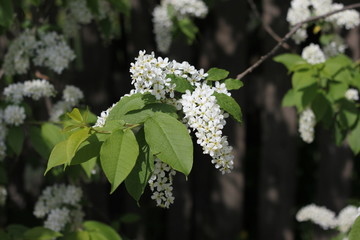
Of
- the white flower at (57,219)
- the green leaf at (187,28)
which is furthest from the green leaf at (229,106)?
the green leaf at (187,28)

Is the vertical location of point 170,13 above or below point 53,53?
above

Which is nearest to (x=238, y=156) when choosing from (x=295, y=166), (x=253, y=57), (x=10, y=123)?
(x=295, y=166)

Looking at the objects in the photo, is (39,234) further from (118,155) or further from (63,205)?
(118,155)

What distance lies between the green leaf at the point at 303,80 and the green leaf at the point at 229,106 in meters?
0.74

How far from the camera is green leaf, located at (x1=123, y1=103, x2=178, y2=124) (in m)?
1.29

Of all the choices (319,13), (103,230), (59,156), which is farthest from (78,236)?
(319,13)

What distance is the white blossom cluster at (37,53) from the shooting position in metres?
2.29

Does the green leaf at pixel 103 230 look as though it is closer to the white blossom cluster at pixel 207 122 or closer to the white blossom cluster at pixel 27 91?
the white blossom cluster at pixel 27 91

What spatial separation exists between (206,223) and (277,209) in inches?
18.2

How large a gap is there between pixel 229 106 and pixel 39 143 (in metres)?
0.95

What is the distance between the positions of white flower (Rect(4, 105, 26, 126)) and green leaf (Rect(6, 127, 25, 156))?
0.03m

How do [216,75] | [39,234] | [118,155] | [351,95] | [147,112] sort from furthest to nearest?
[351,95]
[39,234]
[216,75]
[147,112]
[118,155]

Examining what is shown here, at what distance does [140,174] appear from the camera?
1.23 m

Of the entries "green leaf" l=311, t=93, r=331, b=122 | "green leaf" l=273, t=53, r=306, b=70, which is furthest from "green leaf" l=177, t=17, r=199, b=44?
"green leaf" l=311, t=93, r=331, b=122
